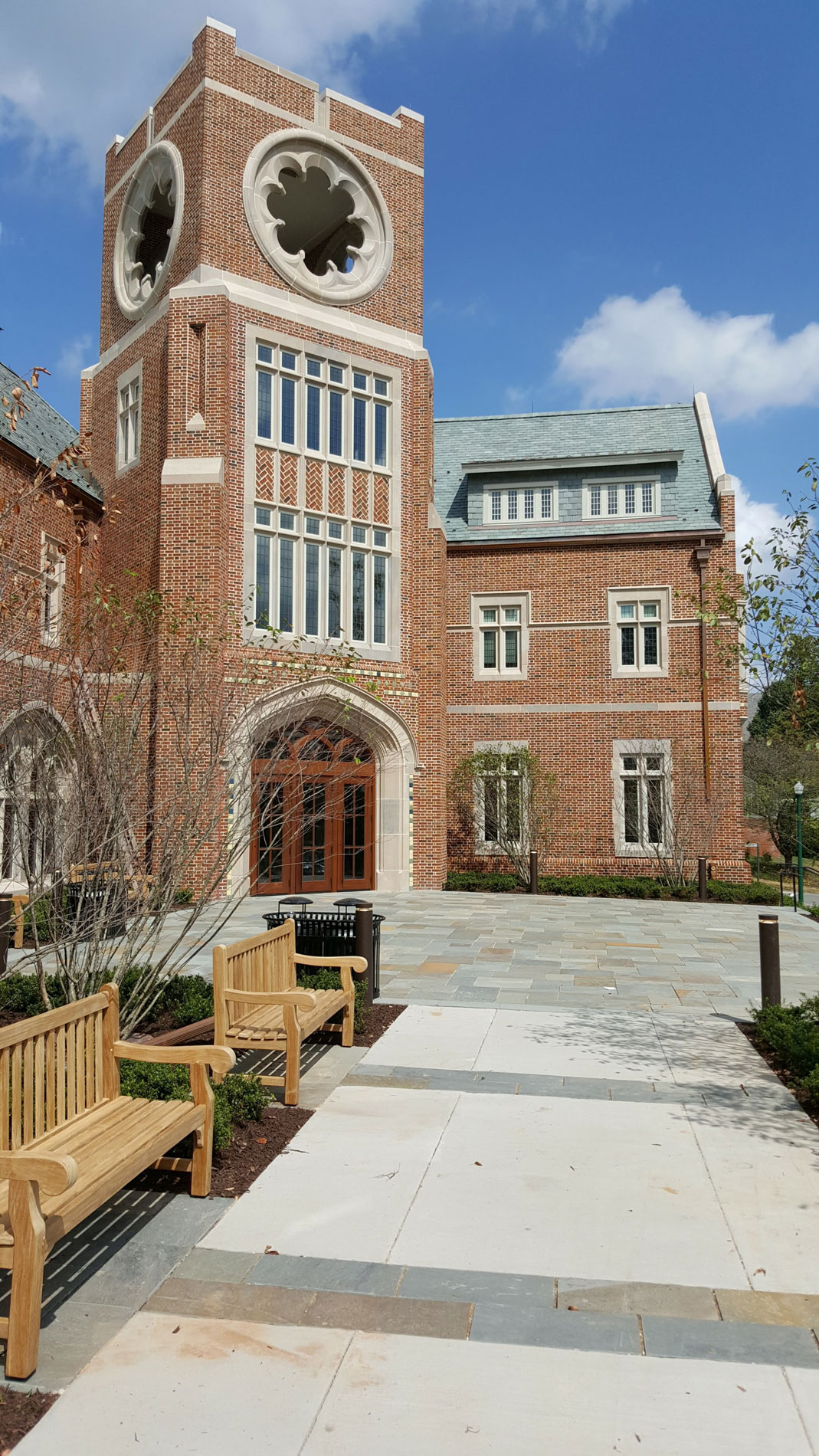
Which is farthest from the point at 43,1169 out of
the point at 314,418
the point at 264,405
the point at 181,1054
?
the point at 314,418

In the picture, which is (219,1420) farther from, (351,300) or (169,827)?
(351,300)

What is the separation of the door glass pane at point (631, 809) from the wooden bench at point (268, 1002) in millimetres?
15957

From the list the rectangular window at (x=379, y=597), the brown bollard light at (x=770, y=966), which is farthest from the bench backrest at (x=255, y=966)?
the rectangular window at (x=379, y=597)

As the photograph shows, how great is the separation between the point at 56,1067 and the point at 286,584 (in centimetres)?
1515

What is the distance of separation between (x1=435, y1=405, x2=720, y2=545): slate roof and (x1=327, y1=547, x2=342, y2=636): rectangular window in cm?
502

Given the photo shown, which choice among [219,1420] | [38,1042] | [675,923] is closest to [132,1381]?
[219,1420]

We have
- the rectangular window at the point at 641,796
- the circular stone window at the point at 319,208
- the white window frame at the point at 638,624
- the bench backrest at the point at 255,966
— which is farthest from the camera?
the white window frame at the point at 638,624

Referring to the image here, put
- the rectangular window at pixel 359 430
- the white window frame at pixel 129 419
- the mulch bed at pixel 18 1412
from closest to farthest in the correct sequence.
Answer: the mulch bed at pixel 18 1412, the white window frame at pixel 129 419, the rectangular window at pixel 359 430

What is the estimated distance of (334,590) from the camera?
1920cm

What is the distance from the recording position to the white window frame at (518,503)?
930 inches

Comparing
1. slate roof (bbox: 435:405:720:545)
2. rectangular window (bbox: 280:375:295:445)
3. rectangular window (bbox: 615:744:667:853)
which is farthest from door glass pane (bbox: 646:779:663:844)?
rectangular window (bbox: 280:375:295:445)

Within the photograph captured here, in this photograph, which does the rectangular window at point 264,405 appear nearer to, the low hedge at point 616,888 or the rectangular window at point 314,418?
the rectangular window at point 314,418

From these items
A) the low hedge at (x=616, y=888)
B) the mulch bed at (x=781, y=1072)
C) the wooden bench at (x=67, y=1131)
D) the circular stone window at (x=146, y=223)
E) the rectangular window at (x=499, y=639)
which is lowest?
the mulch bed at (x=781, y=1072)

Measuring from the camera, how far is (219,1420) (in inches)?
110
